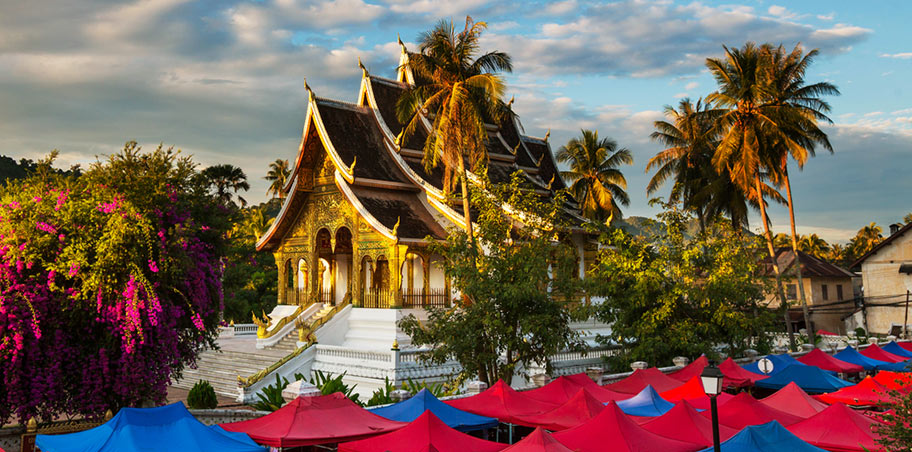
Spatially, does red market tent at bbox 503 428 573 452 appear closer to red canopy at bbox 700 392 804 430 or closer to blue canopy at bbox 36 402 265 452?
blue canopy at bbox 36 402 265 452

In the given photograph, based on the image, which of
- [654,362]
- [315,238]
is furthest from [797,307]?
[315,238]

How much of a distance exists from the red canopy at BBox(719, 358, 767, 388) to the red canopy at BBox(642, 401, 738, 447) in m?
6.94

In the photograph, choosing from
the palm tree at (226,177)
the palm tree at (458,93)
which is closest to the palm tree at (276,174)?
the palm tree at (226,177)

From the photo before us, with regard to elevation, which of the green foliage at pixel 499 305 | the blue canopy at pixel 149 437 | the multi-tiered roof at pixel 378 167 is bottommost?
the blue canopy at pixel 149 437

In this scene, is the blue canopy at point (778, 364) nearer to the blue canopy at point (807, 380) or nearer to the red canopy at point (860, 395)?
the blue canopy at point (807, 380)

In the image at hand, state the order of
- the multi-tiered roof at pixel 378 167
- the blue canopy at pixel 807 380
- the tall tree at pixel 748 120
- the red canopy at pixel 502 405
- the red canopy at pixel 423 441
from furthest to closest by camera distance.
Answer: the tall tree at pixel 748 120, the multi-tiered roof at pixel 378 167, the blue canopy at pixel 807 380, the red canopy at pixel 502 405, the red canopy at pixel 423 441

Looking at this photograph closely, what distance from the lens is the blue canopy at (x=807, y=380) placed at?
1902 cm

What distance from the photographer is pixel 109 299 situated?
39.7 feet

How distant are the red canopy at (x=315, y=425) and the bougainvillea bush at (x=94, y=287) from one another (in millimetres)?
2022

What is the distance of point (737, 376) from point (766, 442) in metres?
9.09

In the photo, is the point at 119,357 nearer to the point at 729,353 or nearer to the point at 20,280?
the point at 20,280

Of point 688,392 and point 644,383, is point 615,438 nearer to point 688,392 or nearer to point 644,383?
point 688,392

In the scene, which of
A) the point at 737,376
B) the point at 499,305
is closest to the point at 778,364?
the point at 737,376

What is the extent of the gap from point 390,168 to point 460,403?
1539cm
